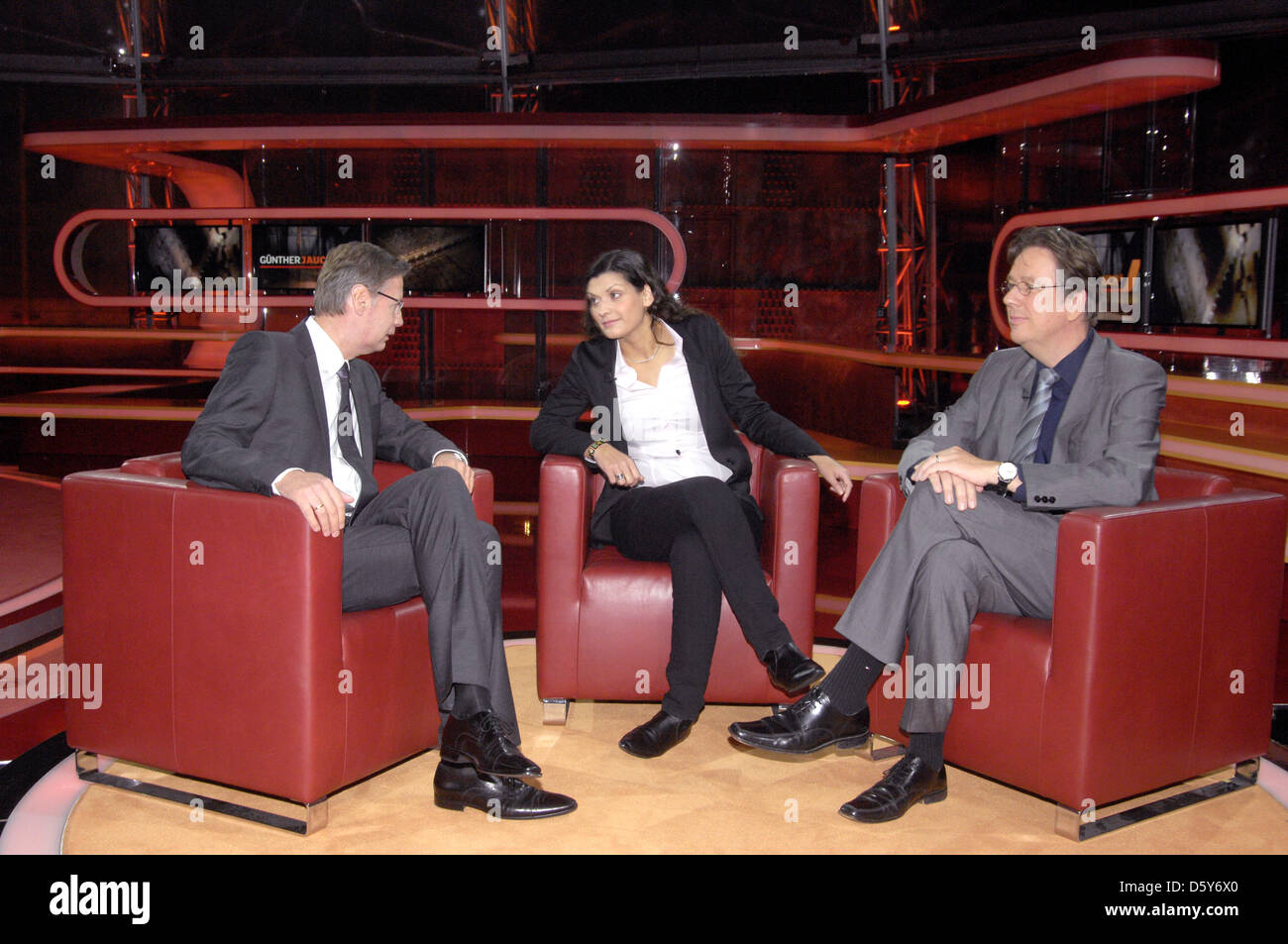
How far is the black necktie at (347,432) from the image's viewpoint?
245cm

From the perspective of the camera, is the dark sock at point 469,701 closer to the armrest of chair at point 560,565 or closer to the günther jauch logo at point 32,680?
the armrest of chair at point 560,565

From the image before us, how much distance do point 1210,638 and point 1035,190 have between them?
4.25 m

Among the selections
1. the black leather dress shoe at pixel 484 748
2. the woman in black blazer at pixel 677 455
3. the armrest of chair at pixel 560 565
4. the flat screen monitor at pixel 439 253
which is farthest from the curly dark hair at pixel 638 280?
the flat screen monitor at pixel 439 253

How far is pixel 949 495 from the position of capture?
226cm

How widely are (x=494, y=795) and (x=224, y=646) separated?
0.62 m

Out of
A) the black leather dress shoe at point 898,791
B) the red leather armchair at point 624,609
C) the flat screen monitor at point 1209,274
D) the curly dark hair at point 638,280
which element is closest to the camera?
the black leather dress shoe at point 898,791

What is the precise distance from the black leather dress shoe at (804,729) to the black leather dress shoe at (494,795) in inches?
17.5

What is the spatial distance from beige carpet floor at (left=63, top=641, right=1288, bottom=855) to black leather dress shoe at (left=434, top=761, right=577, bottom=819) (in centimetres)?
2

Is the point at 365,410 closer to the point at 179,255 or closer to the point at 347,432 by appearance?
the point at 347,432

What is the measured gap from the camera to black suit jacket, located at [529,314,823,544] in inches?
112

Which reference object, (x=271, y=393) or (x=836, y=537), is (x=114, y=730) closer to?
(x=271, y=393)

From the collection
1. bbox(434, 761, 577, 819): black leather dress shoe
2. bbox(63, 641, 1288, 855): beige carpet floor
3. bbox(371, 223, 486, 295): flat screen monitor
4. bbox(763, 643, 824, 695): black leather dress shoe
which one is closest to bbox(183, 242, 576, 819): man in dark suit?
bbox(434, 761, 577, 819): black leather dress shoe

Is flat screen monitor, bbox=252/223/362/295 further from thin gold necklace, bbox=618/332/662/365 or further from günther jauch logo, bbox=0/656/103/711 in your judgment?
thin gold necklace, bbox=618/332/662/365
